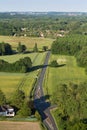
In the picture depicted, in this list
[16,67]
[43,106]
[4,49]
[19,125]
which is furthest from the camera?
[4,49]

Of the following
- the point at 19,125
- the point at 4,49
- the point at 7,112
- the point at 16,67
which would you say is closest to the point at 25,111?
the point at 7,112

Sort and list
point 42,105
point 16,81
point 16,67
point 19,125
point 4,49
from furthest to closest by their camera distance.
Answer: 1. point 4,49
2. point 16,67
3. point 16,81
4. point 42,105
5. point 19,125

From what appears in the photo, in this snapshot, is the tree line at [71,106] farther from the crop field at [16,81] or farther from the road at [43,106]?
the crop field at [16,81]

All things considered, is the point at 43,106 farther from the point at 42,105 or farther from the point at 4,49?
the point at 4,49

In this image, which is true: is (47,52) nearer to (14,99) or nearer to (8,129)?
(14,99)

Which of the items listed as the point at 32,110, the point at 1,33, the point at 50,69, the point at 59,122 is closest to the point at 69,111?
the point at 59,122

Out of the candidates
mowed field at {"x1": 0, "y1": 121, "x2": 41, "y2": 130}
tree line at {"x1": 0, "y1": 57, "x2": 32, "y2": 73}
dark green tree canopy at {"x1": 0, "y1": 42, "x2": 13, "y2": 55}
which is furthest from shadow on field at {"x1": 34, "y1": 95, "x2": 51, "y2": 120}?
dark green tree canopy at {"x1": 0, "y1": 42, "x2": 13, "y2": 55}

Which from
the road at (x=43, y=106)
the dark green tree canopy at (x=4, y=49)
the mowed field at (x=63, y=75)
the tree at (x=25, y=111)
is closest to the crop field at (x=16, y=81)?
the road at (x=43, y=106)

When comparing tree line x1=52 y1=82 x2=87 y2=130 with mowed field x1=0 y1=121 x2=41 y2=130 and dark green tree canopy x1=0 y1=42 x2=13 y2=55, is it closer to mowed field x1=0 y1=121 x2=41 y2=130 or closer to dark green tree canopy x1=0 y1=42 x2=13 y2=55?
mowed field x1=0 y1=121 x2=41 y2=130
